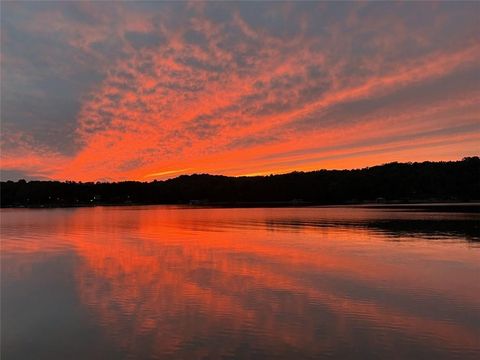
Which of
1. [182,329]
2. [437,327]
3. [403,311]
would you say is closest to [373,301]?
[403,311]

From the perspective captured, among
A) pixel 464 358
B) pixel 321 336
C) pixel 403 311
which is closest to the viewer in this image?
pixel 464 358

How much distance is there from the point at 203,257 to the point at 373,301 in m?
14.3

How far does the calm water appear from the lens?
1179 centimetres

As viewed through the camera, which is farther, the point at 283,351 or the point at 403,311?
the point at 403,311

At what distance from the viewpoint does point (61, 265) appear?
26062 millimetres

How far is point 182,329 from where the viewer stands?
13281mm

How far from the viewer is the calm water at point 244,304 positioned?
1179 cm

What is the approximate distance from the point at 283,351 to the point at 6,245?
A: 3302cm

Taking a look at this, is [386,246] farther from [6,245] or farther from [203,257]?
[6,245]

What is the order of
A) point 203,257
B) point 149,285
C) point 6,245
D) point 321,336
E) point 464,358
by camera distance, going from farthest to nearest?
point 6,245, point 203,257, point 149,285, point 321,336, point 464,358

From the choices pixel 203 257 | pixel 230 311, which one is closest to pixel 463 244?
pixel 203 257

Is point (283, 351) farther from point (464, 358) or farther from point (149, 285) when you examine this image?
point (149, 285)

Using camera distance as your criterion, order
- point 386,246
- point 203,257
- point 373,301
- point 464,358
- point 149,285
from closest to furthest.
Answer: point 464,358 → point 373,301 → point 149,285 → point 203,257 → point 386,246

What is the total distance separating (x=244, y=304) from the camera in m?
16.1
